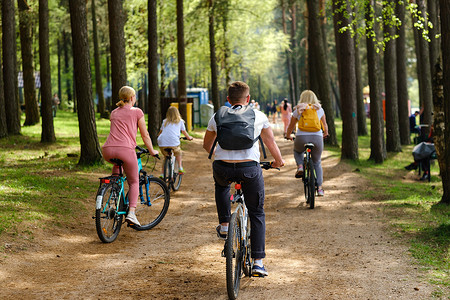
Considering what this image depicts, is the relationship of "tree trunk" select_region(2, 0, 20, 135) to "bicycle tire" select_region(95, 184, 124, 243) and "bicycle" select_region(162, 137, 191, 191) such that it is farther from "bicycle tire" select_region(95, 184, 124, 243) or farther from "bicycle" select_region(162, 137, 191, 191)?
"bicycle tire" select_region(95, 184, 124, 243)

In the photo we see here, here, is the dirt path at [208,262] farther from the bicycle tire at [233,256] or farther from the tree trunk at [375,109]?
the tree trunk at [375,109]

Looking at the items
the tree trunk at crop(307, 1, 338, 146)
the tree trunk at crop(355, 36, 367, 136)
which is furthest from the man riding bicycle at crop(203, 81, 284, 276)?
the tree trunk at crop(355, 36, 367, 136)

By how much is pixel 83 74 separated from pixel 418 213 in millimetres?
8567

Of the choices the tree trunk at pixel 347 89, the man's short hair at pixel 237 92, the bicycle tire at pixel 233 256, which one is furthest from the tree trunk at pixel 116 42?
the bicycle tire at pixel 233 256

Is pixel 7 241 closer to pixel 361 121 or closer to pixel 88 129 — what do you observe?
pixel 88 129

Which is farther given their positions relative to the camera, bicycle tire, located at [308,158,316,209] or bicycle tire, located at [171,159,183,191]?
bicycle tire, located at [171,159,183,191]

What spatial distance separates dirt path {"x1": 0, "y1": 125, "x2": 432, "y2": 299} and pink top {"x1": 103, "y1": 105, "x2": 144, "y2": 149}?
138cm

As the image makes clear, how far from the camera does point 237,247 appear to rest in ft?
18.6

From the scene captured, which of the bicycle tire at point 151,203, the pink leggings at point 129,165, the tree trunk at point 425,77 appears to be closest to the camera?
the pink leggings at point 129,165

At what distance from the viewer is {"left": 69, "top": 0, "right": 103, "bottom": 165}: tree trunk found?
14.8 m

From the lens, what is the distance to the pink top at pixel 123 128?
8297 millimetres

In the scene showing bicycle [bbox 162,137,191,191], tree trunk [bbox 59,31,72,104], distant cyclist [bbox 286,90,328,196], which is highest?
tree trunk [bbox 59,31,72,104]

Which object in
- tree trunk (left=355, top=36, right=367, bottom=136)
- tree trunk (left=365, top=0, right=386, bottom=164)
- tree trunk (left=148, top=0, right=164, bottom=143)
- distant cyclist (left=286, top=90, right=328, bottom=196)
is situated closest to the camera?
distant cyclist (left=286, top=90, right=328, bottom=196)

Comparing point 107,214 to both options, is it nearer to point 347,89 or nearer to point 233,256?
point 233,256
